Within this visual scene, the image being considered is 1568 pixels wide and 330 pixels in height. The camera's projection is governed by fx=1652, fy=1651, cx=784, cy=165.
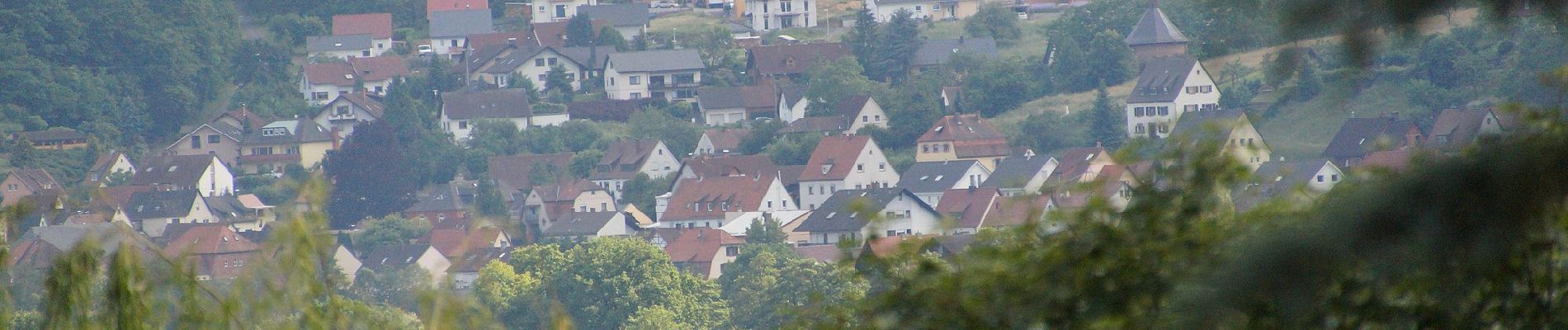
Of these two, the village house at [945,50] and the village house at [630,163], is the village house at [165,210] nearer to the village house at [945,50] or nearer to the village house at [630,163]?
the village house at [630,163]

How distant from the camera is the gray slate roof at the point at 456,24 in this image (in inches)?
2018

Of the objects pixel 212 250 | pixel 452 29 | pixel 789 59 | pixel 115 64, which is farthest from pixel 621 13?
pixel 212 250

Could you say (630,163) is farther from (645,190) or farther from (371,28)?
(371,28)

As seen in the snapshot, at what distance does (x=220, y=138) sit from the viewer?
40969mm

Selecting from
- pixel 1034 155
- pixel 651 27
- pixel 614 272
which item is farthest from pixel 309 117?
pixel 614 272

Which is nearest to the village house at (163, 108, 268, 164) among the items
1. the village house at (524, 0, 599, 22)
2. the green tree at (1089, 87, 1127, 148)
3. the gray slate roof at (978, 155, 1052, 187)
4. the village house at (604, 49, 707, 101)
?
the village house at (604, 49, 707, 101)

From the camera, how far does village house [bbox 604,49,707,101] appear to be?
43.3 m

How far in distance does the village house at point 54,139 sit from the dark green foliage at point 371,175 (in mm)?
5401

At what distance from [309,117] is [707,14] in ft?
46.6

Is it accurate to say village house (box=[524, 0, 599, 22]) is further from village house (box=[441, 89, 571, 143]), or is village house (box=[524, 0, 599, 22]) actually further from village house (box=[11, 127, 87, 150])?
village house (box=[11, 127, 87, 150])

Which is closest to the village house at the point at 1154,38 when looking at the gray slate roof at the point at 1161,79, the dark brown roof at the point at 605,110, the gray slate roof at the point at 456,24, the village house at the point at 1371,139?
the gray slate roof at the point at 1161,79

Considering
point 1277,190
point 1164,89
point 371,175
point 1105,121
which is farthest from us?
point 371,175

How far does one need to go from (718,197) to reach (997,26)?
15620 mm

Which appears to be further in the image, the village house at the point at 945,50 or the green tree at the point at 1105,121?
the village house at the point at 945,50
